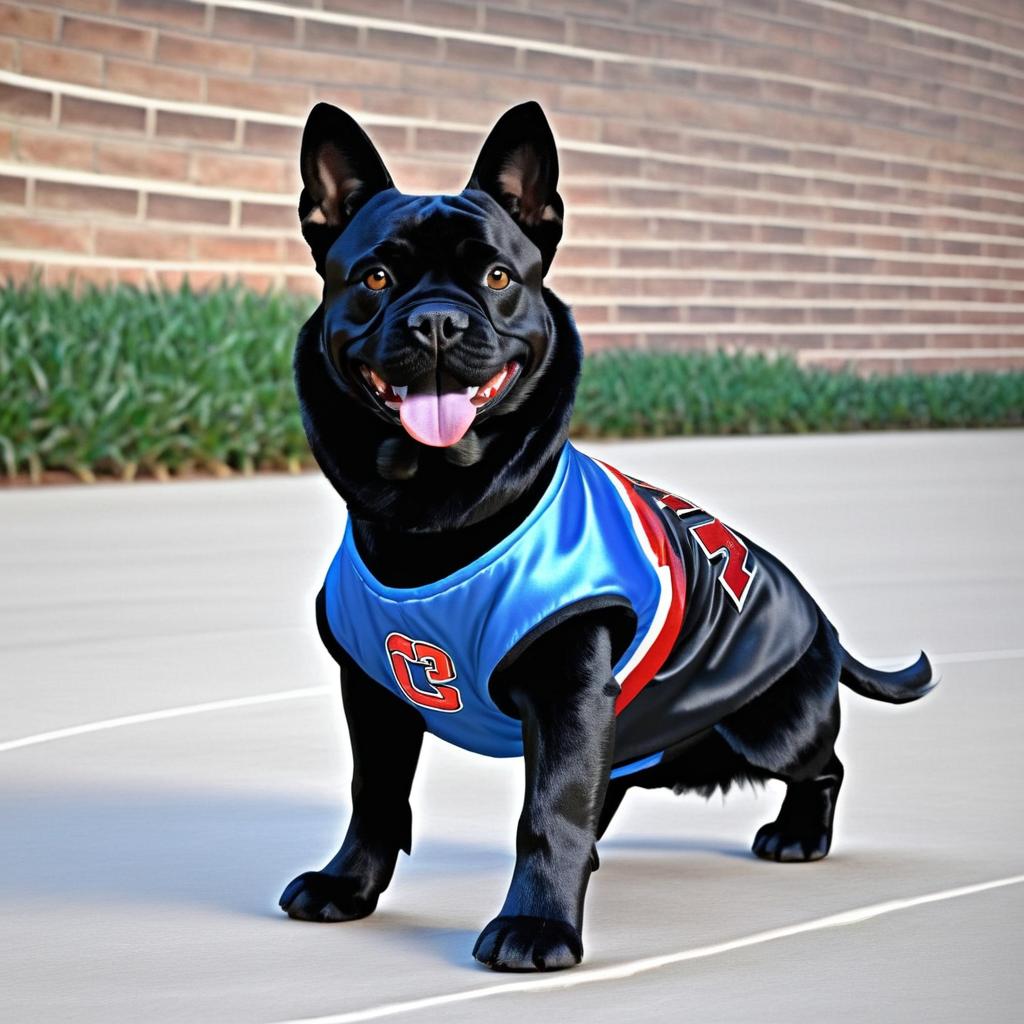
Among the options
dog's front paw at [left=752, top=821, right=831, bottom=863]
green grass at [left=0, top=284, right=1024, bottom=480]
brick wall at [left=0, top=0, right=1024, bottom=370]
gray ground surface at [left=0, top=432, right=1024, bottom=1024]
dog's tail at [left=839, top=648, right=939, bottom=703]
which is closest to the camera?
gray ground surface at [left=0, top=432, right=1024, bottom=1024]

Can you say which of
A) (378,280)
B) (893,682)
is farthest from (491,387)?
(893,682)

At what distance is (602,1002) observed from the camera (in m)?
3.33

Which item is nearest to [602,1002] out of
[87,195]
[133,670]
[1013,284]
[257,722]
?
[257,722]

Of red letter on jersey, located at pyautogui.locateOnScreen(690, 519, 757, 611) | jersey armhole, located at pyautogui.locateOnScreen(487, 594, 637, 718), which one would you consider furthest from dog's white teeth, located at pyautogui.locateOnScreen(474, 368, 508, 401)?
red letter on jersey, located at pyautogui.locateOnScreen(690, 519, 757, 611)

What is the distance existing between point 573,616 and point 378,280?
0.62 metres

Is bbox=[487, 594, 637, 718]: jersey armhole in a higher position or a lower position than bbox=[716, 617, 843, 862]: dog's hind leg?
higher

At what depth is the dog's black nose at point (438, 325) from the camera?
11.6ft

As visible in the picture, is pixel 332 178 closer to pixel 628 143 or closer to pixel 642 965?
pixel 642 965

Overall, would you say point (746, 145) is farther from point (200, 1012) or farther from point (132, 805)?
point (200, 1012)

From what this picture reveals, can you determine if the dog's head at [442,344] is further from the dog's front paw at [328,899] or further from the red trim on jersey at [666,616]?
the dog's front paw at [328,899]

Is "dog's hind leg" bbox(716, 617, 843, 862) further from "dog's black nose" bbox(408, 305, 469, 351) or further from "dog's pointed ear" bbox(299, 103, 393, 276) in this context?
"dog's pointed ear" bbox(299, 103, 393, 276)

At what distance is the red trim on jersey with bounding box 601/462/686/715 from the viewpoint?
12.5ft

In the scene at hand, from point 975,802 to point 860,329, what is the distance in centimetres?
1750

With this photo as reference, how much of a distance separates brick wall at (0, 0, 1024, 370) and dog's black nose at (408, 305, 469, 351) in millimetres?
11581
